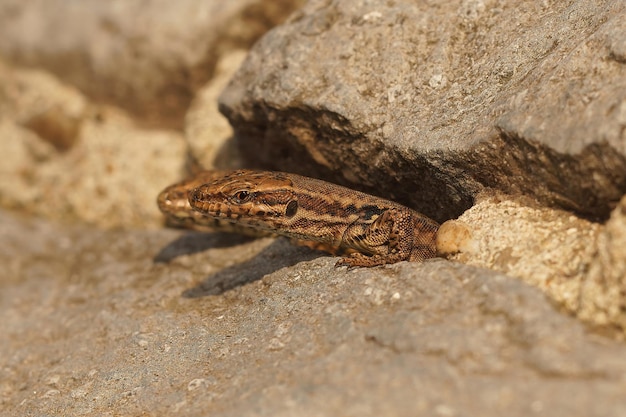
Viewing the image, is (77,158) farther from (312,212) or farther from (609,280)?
(609,280)

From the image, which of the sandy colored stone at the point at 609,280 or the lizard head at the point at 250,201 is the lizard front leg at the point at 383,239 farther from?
the sandy colored stone at the point at 609,280

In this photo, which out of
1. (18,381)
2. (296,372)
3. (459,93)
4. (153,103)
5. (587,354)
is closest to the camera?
(587,354)

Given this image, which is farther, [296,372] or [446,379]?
[296,372]

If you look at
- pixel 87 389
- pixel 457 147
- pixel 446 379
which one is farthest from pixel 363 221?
pixel 87 389

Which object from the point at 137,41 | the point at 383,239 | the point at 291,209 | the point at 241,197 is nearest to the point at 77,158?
the point at 137,41

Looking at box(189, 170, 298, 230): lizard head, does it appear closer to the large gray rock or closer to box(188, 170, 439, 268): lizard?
box(188, 170, 439, 268): lizard

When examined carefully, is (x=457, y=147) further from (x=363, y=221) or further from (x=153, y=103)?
(x=153, y=103)
